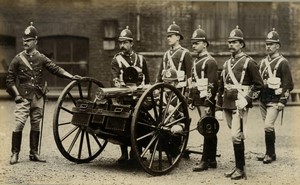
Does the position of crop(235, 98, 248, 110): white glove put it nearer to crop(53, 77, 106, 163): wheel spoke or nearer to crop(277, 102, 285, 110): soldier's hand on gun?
crop(277, 102, 285, 110): soldier's hand on gun

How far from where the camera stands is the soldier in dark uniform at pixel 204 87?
595cm

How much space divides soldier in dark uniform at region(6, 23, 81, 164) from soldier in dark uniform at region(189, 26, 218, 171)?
141 cm

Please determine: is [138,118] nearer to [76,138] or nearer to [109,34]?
[76,138]

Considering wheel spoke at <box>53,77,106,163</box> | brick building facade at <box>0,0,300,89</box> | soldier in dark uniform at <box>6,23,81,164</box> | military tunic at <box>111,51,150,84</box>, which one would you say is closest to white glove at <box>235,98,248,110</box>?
military tunic at <box>111,51,150,84</box>

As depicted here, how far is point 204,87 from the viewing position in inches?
234

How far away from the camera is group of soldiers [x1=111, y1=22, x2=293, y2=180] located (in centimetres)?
561

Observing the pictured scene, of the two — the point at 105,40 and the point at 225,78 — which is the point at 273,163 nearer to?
the point at 225,78

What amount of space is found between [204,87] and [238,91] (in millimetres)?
447

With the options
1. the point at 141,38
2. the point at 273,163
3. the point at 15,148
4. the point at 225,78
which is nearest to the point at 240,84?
the point at 225,78

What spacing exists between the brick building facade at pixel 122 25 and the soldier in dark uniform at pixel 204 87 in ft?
19.6

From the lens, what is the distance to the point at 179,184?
5.31 meters

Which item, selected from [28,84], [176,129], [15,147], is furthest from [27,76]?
[176,129]

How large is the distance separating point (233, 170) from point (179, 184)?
2.23 ft

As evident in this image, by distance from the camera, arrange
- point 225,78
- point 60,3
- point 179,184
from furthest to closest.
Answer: point 60,3 → point 225,78 → point 179,184
